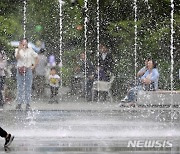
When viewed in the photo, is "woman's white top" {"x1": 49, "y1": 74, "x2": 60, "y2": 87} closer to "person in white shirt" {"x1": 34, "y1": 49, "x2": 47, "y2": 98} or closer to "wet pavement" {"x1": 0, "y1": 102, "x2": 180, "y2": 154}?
"person in white shirt" {"x1": 34, "y1": 49, "x2": 47, "y2": 98}

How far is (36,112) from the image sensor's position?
1828cm

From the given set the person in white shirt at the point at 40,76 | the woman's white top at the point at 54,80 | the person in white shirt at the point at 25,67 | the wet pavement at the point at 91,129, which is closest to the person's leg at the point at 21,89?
the person in white shirt at the point at 25,67

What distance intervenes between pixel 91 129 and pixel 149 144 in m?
2.58

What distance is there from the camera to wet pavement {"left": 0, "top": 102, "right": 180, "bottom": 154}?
36.4 ft

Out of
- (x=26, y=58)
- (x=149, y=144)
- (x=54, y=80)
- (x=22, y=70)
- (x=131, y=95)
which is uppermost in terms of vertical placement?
(x=26, y=58)

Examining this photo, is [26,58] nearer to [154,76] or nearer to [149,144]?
[154,76]

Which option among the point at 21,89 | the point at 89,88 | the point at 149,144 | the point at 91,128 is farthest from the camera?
the point at 89,88

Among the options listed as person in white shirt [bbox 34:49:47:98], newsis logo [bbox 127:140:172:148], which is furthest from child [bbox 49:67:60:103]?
newsis logo [bbox 127:140:172:148]

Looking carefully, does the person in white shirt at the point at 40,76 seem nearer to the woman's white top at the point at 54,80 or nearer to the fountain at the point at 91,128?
the woman's white top at the point at 54,80

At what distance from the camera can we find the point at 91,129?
46.3 ft

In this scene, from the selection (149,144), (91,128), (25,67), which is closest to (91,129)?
(91,128)

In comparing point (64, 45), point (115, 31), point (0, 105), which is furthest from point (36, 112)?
point (64, 45)

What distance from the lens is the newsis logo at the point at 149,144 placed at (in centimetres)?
1139

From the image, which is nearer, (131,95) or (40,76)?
(131,95)
